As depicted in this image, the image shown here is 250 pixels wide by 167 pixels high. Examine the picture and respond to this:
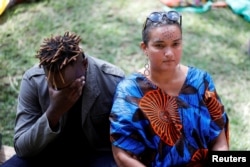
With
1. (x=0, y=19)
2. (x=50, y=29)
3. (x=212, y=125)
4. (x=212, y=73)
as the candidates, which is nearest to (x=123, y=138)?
(x=212, y=125)

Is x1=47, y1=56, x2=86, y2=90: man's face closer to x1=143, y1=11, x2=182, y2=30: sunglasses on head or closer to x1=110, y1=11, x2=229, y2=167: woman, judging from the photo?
x1=110, y1=11, x2=229, y2=167: woman

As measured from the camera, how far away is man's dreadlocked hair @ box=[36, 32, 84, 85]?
1839 mm

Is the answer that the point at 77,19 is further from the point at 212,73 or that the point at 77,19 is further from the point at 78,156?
the point at 78,156

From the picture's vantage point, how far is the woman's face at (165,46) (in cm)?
199

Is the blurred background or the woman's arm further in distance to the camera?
the blurred background

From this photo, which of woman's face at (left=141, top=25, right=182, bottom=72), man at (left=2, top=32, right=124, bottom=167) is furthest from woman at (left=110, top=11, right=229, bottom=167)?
man at (left=2, top=32, right=124, bottom=167)

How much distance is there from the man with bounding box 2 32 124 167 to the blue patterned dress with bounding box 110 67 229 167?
0.48 ft

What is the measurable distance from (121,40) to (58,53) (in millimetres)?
2538

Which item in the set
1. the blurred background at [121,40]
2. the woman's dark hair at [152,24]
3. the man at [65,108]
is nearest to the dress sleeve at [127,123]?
the man at [65,108]

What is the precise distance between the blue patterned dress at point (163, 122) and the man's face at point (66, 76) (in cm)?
28

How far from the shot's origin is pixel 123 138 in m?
2.03

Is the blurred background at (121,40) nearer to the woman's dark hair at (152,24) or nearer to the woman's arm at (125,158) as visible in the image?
the woman's arm at (125,158)

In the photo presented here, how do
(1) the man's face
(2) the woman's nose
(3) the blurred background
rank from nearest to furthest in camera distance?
(1) the man's face < (2) the woman's nose < (3) the blurred background

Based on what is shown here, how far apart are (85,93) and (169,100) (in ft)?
1.34
